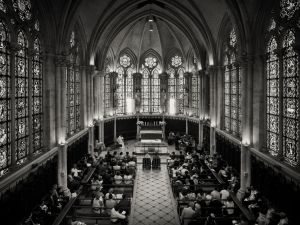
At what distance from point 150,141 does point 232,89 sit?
11258 mm

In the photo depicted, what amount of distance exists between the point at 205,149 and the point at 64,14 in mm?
18977

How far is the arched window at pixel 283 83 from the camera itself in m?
13.1

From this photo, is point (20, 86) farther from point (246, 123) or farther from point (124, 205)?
point (246, 123)

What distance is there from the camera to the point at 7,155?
41.3 feet

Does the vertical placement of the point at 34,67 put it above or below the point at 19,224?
above

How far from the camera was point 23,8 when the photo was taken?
14.0m

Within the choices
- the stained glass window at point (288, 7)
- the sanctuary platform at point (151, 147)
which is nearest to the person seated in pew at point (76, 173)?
the sanctuary platform at point (151, 147)

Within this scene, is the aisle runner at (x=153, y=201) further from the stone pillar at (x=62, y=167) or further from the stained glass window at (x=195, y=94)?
the stained glass window at (x=195, y=94)

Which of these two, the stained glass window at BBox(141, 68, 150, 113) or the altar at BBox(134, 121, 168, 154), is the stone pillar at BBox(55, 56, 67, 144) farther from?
the stained glass window at BBox(141, 68, 150, 113)

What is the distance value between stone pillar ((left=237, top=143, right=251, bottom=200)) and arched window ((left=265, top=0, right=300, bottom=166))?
154 centimetres

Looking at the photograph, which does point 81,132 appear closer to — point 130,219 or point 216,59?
point 130,219

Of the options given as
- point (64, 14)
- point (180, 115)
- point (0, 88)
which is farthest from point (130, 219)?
point (180, 115)

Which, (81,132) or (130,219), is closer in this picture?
(130,219)

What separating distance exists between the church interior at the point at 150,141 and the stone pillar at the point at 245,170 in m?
0.06
